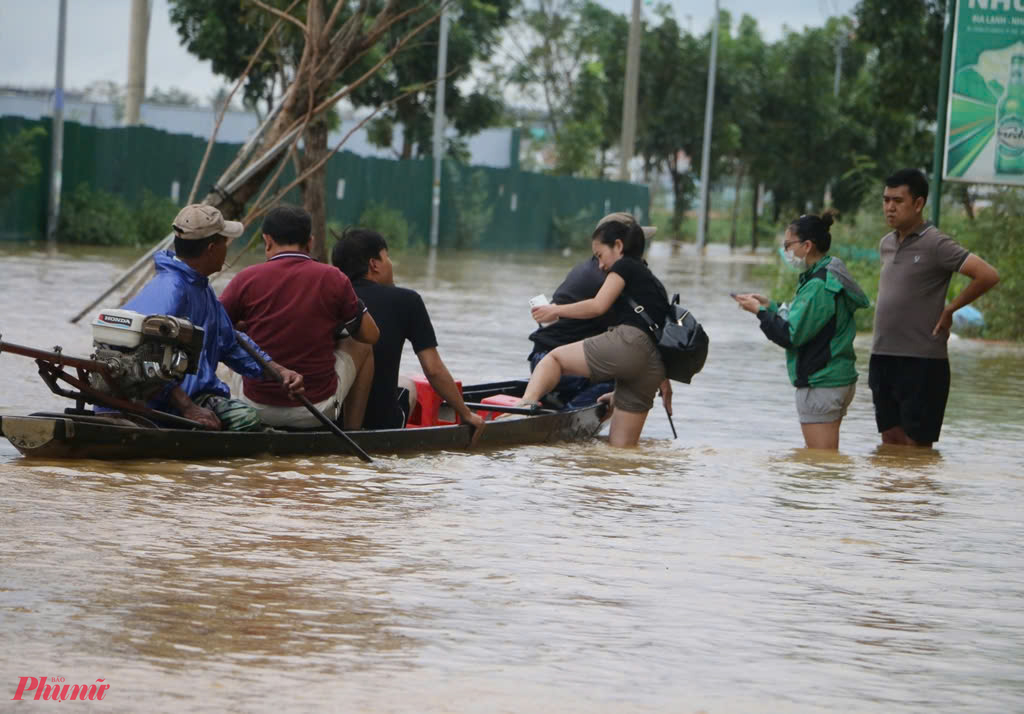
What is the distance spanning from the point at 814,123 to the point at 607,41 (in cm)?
859

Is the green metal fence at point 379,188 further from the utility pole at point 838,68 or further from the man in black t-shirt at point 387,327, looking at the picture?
the man in black t-shirt at point 387,327

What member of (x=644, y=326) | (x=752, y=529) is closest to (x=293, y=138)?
(x=644, y=326)

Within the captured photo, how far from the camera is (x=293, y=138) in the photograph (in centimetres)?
1692

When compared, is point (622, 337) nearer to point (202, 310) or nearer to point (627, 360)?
point (627, 360)

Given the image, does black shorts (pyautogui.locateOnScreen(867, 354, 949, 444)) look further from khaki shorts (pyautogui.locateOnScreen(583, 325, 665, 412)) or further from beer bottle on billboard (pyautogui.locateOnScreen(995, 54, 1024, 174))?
beer bottle on billboard (pyautogui.locateOnScreen(995, 54, 1024, 174))

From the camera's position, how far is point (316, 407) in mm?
9312

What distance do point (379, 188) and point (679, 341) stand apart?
33.6 metres

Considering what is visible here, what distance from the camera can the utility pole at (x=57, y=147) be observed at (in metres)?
33.7

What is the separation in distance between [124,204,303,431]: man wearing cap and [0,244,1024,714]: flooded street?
293mm

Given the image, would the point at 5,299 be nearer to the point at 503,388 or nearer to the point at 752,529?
the point at 503,388

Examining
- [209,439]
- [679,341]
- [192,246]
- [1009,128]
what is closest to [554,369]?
[679,341]

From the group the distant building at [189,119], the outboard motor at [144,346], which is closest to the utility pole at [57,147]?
the distant building at [189,119]

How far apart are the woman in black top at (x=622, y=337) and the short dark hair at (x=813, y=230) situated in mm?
1028

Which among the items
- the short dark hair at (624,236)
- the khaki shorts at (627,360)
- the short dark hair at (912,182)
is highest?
the short dark hair at (912,182)
